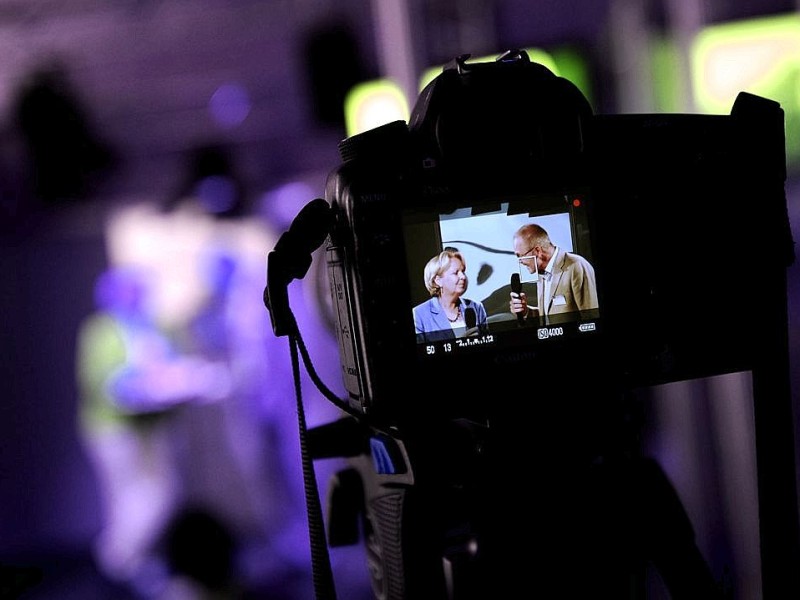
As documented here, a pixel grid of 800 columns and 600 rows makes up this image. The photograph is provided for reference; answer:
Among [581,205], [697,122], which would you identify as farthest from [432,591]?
[697,122]

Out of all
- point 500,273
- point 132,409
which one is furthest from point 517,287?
point 132,409

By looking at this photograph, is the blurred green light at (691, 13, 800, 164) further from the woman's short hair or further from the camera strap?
the camera strap

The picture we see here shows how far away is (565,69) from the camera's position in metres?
2.53

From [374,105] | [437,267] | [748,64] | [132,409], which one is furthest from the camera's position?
[132,409]

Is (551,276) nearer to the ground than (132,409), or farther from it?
farther from it

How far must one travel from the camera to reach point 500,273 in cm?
86

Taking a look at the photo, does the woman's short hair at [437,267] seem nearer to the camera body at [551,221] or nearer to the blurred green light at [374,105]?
the camera body at [551,221]

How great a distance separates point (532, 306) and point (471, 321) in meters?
0.07

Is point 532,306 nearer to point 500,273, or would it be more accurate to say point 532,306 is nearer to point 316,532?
point 500,273

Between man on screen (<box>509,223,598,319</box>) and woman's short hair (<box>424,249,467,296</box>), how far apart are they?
0.07 metres

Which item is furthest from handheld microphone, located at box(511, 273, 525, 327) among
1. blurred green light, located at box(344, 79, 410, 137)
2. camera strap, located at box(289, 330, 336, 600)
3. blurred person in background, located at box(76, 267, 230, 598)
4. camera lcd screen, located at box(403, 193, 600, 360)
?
blurred person in background, located at box(76, 267, 230, 598)

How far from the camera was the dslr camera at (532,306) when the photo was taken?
0.83 m

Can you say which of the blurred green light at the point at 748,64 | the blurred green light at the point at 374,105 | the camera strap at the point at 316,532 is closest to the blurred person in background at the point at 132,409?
the blurred green light at the point at 374,105

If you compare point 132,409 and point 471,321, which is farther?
point 132,409
